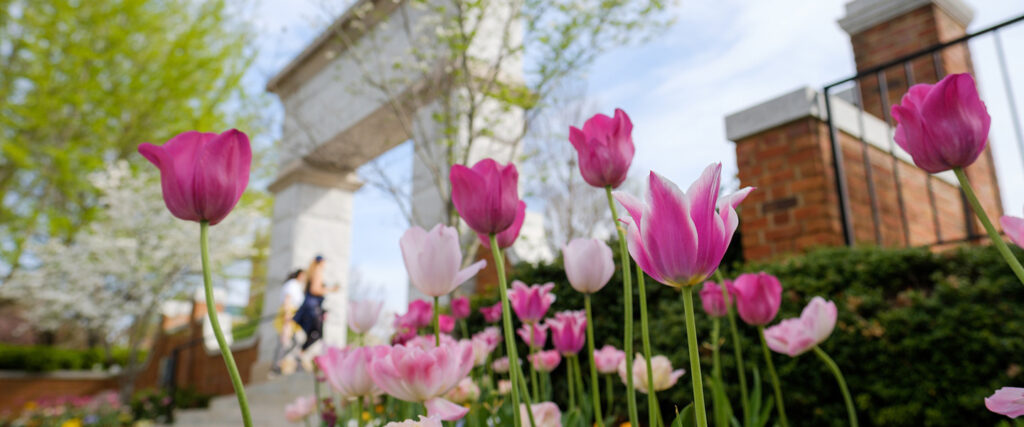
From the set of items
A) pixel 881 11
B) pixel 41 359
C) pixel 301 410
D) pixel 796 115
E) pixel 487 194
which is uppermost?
pixel 881 11

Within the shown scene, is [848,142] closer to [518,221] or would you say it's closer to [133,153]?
[518,221]

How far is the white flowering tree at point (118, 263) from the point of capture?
11.4m

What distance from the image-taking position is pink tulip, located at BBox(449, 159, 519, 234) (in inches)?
30.5

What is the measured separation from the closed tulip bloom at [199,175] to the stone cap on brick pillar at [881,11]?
704 centimetres

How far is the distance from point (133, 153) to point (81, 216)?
1.71 m

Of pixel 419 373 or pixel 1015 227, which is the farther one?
pixel 419 373

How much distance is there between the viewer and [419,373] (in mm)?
826

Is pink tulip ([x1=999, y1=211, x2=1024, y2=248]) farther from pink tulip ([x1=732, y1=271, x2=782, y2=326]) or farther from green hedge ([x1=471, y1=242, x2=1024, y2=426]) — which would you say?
green hedge ([x1=471, y1=242, x2=1024, y2=426])

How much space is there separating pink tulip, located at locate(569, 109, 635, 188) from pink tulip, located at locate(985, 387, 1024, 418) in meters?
0.50

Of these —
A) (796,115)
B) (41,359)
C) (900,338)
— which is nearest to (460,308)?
(900,338)

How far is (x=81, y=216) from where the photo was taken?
42.3 feet

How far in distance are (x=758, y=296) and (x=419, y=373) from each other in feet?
2.67

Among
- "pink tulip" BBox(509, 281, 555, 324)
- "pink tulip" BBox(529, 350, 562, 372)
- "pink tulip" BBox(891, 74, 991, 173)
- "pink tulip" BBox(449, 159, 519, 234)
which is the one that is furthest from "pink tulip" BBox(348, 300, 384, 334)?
"pink tulip" BBox(891, 74, 991, 173)

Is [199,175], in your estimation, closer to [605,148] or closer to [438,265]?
[438,265]
